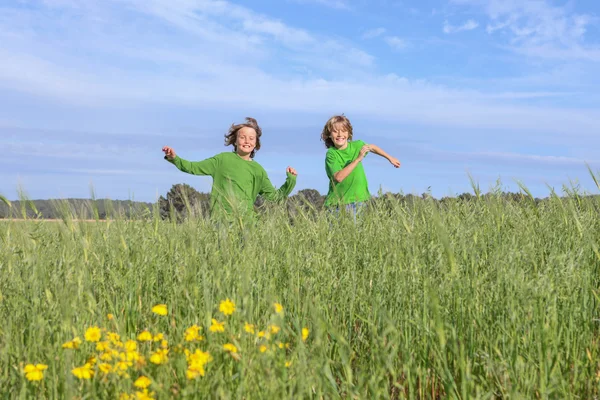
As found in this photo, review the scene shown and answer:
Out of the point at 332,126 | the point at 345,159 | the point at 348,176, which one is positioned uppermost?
the point at 332,126

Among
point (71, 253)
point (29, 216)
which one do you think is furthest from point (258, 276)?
point (29, 216)

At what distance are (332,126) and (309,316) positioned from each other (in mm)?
4360

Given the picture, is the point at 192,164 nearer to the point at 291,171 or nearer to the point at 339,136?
the point at 291,171

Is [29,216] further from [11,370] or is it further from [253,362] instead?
[253,362]

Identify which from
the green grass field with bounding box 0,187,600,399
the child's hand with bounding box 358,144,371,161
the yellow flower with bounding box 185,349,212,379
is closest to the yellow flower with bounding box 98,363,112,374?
the green grass field with bounding box 0,187,600,399

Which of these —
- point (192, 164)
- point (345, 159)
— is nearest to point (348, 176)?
point (345, 159)

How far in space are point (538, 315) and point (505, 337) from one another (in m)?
0.16

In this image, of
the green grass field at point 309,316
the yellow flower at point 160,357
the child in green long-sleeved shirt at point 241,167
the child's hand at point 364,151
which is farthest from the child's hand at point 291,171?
the yellow flower at point 160,357

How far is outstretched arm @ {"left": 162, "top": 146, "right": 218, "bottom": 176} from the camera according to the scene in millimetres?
5887

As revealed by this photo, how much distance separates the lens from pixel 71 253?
273cm

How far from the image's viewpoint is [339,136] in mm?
6801

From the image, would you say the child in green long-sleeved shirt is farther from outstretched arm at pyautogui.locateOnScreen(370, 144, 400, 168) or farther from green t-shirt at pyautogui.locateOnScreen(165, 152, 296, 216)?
outstretched arm at pyautogui.locateOnScreen(370, 144, 400, 168)

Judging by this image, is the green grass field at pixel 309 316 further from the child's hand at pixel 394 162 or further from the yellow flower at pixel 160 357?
the child's hand at pixel 394 162

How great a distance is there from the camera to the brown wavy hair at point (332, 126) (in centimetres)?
684
